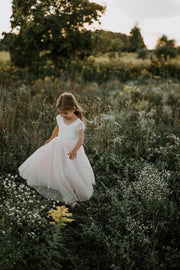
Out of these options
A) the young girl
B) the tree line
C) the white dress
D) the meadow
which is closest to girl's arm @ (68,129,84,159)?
the young girl

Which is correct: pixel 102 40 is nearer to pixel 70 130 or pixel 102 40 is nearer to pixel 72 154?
pixel 70 130

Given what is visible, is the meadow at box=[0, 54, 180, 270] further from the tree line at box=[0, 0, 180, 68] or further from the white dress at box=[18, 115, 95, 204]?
the tree line at box=[0, 0, 180, 68]

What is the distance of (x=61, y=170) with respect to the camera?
331cm

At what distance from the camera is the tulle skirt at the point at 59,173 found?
3312 millimetres

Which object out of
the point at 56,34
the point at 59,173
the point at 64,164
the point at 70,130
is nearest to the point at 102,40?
the point at 56,34

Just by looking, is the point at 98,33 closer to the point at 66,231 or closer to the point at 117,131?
the point at 117,131

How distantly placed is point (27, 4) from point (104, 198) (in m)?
6.23

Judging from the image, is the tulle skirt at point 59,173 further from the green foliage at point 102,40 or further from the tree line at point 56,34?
the green foliage at point 102,40

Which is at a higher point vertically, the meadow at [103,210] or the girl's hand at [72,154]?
the girl's hand at [72,154]

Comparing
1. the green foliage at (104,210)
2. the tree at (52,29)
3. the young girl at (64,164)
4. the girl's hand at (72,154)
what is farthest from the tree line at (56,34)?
the girl's hand at (72,154)

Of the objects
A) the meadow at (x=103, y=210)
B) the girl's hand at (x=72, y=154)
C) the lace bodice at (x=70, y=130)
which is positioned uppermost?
the lace bodice at (x=70, y=130)

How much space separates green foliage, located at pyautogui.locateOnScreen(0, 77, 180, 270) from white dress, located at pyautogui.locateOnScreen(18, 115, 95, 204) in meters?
0.17

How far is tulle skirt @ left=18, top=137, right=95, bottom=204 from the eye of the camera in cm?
331

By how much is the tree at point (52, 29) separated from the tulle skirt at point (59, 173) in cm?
528
